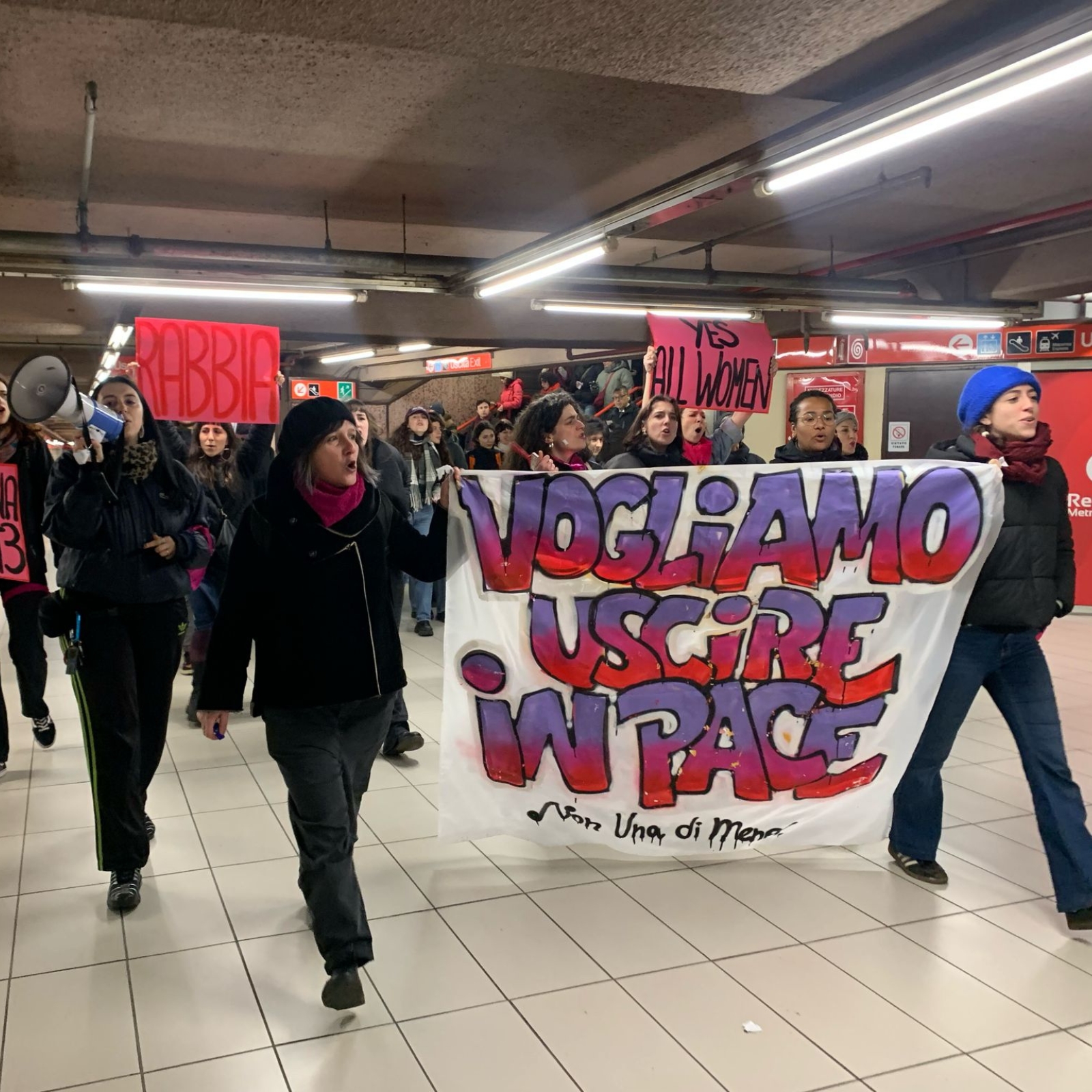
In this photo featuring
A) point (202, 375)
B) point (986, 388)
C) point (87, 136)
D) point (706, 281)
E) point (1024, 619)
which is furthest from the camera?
point (706, 281)

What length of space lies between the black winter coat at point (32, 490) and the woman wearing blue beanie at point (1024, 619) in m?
3.73

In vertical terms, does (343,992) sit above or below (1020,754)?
below

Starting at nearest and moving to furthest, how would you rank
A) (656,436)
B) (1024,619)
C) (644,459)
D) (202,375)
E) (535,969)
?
(535,969) → (1024,619) → (644,459) → (656,436) → (202,375)

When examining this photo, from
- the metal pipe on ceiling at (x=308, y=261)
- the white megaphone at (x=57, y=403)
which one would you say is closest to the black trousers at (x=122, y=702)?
the white megaphone at (x=57, y=403)

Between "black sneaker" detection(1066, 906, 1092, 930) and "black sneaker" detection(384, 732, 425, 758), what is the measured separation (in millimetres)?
2922

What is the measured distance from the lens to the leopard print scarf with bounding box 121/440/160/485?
3.19m

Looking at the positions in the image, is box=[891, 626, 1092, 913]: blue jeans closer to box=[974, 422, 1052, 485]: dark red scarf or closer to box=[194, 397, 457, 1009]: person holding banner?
box=[974, 422, 1052, 485]: dark red scarf

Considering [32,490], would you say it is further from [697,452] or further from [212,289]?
[697,452]

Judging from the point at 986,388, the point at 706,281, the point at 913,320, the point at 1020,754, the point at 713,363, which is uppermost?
the point at 706,281

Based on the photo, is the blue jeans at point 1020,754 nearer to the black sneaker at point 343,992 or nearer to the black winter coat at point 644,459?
the black winter coat at point 644,459

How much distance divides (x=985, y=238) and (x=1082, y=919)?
6.20m

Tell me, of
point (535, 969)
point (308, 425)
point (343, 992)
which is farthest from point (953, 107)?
point (343, 992)

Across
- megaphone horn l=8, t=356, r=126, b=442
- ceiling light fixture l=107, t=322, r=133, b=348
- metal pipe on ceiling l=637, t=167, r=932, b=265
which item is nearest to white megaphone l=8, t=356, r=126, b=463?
megaphone horn l=8, t=356, r=126, b=442

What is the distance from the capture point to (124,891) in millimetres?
3184
